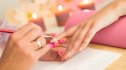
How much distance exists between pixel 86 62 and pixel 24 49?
17 cm

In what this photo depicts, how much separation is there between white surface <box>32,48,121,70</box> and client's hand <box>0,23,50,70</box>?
9 centimetres

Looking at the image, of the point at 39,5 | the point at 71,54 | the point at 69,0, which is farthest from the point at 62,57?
the point at 69,0

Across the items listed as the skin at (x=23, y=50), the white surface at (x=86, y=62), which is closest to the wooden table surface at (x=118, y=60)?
the white surface at (x=86, y=62)

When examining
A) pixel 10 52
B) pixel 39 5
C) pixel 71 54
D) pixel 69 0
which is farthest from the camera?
pixel 69 0

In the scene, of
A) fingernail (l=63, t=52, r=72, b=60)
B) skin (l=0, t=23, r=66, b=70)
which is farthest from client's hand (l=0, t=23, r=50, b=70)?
fingernail (l=63, t=52, r=72, b=60)

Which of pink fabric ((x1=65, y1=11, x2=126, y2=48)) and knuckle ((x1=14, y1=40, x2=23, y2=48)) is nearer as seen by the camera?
knuckle ((x1=14, y1=40, x2=23, y2=48))

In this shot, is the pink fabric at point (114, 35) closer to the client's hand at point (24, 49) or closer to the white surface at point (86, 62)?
the white surface at point (86, 62)

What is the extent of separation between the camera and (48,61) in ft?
2.29

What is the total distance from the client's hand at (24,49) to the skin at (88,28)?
→ 118 mm

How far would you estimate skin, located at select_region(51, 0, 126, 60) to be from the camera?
69 centimetres

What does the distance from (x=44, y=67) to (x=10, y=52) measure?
12cm

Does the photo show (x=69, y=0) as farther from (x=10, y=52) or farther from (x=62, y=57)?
(x=10, y=52)

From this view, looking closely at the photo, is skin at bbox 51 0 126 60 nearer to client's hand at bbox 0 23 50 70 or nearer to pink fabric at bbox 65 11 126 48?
pink fabric at bbox 65 11 126 48

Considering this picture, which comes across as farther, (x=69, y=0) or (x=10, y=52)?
Result: (x=69, y=0)
